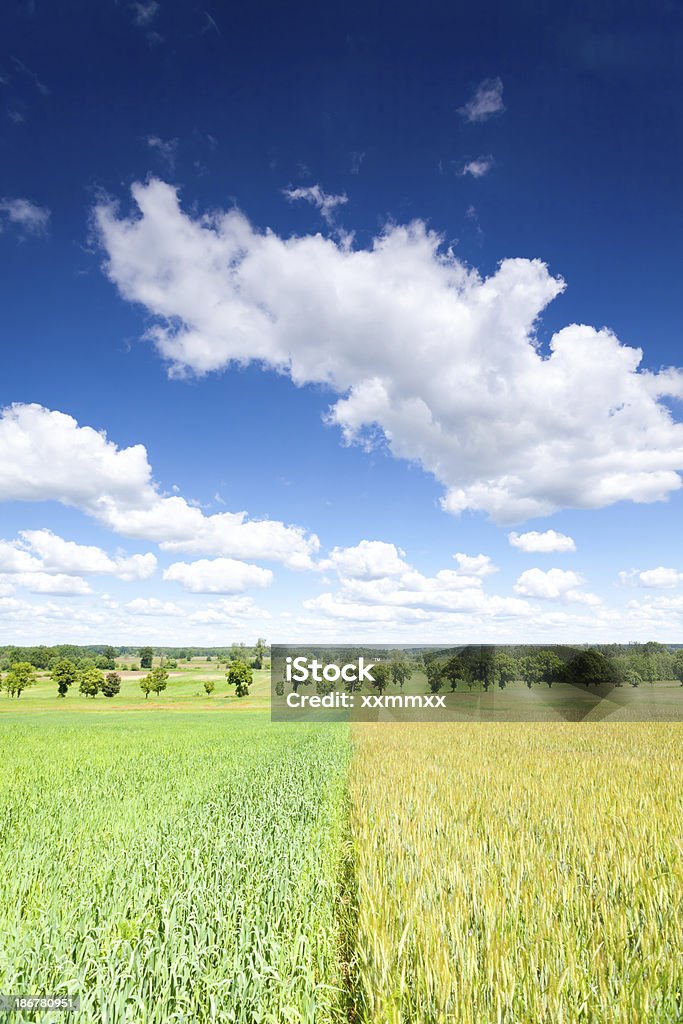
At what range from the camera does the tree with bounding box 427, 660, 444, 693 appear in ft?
262

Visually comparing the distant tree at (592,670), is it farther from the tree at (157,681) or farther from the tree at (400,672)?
the tree at (157,681)

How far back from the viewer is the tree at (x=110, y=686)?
298 feet

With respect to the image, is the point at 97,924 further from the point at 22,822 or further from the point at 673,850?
the point at 673,850

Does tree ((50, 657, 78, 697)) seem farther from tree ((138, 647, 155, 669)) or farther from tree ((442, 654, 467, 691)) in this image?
tree ((138, 647, 155, 669))

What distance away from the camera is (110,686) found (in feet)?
302

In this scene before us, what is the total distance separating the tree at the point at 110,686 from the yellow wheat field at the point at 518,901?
92.7 metres

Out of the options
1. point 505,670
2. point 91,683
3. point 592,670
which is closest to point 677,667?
point 592,670

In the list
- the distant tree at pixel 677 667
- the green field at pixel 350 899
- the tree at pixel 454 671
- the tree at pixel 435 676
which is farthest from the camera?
the distant tree at pixel 677 667

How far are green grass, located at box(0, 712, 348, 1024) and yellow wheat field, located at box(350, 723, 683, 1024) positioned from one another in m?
0.63

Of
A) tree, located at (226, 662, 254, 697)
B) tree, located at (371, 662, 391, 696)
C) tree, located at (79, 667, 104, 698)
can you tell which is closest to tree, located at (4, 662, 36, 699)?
tree, located at (79, 667, 104, 698)

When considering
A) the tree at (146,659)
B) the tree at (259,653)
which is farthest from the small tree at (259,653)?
the tree at (146,659)

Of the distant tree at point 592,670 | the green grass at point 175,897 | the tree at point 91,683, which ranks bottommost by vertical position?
the tree at point 91,683
